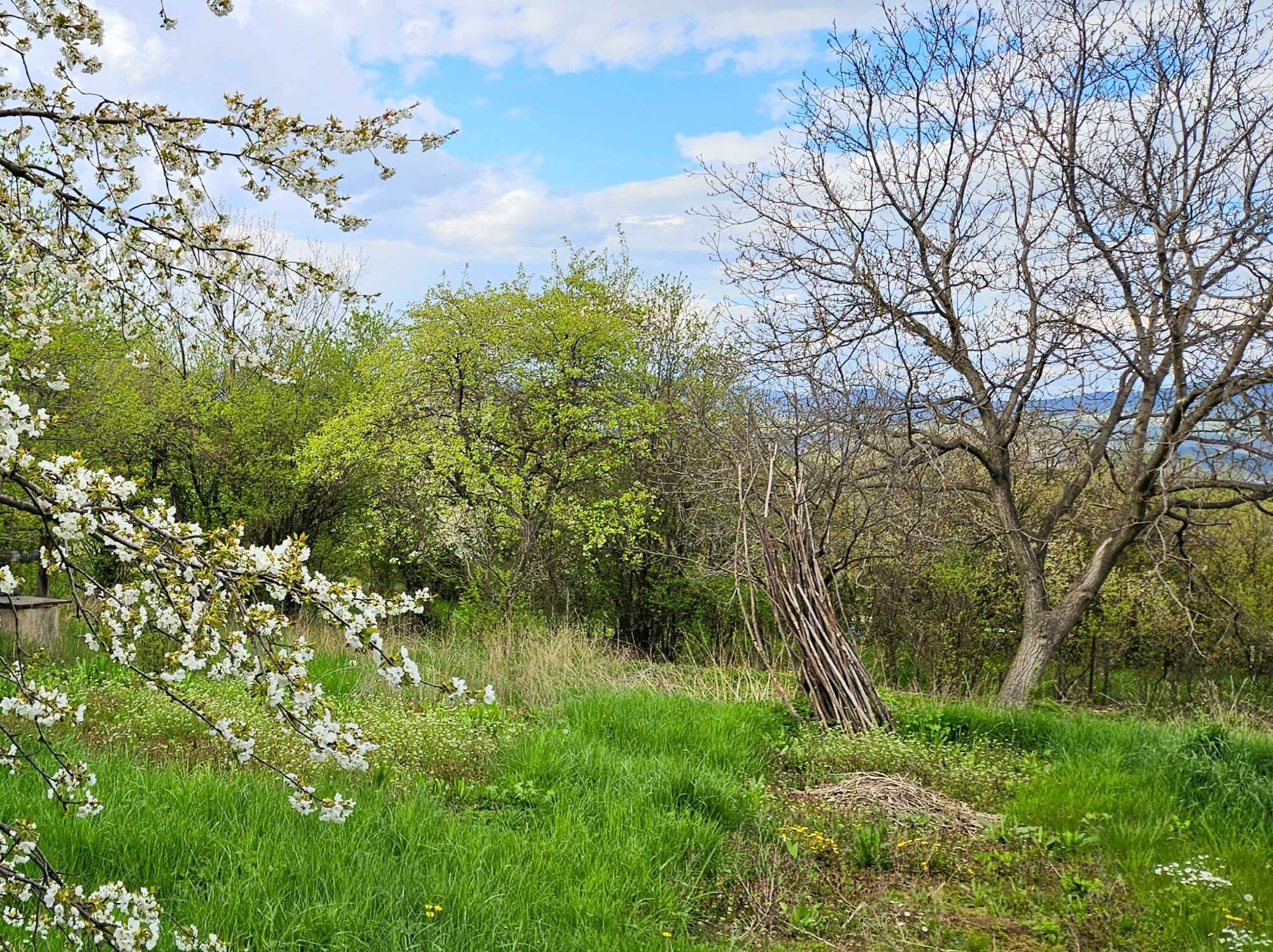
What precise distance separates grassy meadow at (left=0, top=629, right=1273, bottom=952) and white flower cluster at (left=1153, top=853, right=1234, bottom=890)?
0.02m

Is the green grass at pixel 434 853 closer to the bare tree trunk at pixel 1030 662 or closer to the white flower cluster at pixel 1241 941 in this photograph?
the white flower cluster at pixel 1241 941

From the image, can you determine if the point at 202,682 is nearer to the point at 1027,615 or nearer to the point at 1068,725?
the point at 1068,725

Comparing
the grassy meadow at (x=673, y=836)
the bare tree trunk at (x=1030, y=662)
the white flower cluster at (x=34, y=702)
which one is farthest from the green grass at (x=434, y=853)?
the bare tree trunk at (x=1030, y=662)

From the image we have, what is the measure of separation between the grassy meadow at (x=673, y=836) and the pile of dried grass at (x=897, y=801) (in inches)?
3.6

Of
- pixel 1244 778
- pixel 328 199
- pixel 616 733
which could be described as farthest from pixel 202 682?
pixel 1244 778

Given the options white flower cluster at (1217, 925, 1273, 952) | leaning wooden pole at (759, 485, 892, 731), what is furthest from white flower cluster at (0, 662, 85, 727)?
leaning wooden pole at (759, 485, 892, 731)

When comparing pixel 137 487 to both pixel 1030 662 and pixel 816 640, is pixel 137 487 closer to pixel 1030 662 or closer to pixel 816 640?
pixel 816 640

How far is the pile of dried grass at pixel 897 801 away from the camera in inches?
164

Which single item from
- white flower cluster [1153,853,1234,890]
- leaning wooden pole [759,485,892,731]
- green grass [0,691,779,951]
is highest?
leaning wooden pole [759,485,892,731]

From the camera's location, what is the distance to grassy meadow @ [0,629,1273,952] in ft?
9.50

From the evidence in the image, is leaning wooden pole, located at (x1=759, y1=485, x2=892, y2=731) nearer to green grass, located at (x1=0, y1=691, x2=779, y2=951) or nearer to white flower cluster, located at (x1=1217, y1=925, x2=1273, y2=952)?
green grass, located at (x1=0, y1=691, x2=779, y2=951)

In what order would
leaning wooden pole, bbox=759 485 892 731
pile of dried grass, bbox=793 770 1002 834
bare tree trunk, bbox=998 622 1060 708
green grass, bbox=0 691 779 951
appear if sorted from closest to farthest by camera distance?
green grass, bbox=0 691 779 951 → pile of dried grass, bbox=793 770 1002 834 → leaning wooden pole, bbox=759 485 892 731 → bare tree trunk, bbox=998 622 1060 708

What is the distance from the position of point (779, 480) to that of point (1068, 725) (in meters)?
3.31

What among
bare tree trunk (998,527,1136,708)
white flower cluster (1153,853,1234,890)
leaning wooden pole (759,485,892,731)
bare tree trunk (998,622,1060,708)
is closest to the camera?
white flower cluster (1153,853,1234,890)
